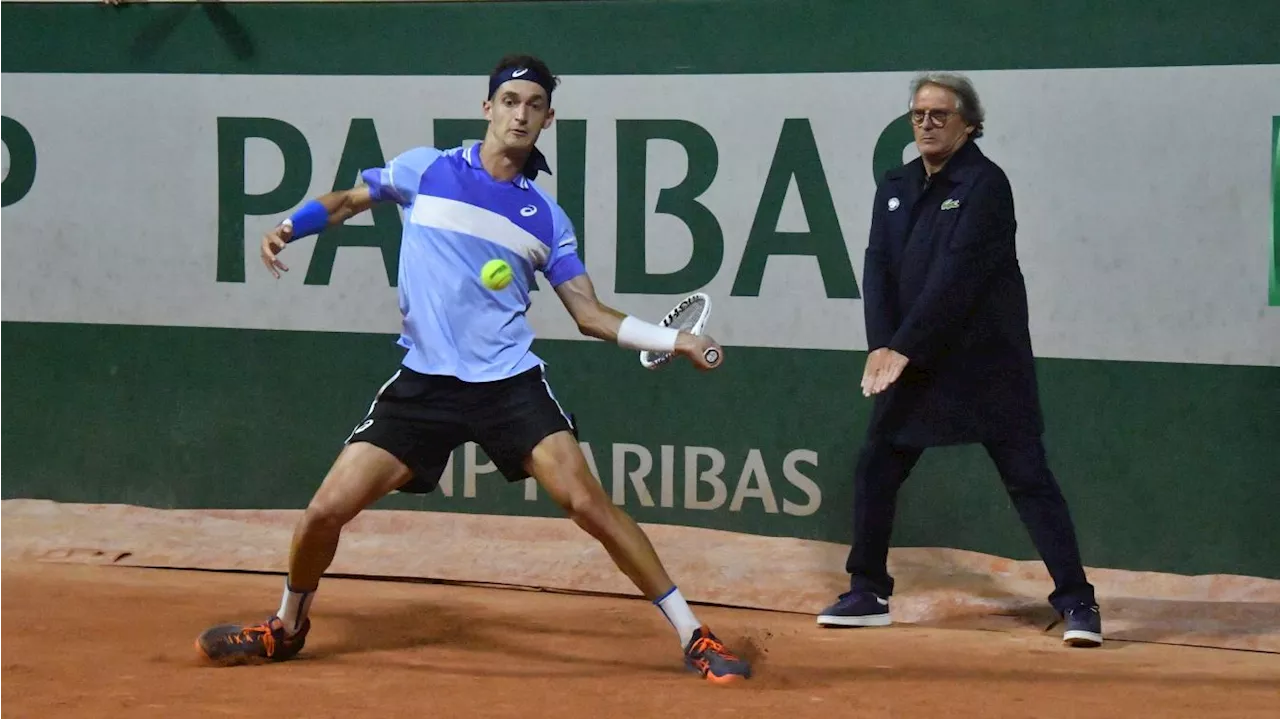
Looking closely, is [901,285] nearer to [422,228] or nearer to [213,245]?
[422,228]

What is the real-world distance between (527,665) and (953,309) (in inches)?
65.8

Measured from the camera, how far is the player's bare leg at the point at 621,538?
A: 444cm

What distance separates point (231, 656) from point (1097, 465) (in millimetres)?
3079

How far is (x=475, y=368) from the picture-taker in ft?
14.8

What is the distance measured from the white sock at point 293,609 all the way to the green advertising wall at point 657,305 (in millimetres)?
1830

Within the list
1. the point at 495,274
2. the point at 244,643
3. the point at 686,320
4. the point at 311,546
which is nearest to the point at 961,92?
the point at 686,320

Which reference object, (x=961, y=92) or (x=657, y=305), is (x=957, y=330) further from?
(x=657, y=305)

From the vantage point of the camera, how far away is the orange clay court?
4289mm

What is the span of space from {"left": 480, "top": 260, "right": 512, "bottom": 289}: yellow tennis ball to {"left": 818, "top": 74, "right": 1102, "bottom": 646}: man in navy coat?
4.01 ft

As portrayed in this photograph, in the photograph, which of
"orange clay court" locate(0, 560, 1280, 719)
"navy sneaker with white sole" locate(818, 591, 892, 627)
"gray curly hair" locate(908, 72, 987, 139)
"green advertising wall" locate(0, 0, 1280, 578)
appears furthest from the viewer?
"green advertising wall" locate(0, 0, 1280, 578)

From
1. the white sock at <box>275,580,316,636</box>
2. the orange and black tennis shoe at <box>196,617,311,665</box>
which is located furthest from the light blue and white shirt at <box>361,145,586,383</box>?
the orange and black tennis shoe at <box>196,617,311,665</box>

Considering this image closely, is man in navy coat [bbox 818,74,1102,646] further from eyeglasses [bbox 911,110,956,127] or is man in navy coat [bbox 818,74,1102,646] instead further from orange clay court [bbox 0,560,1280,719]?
orange clay court [bbox 0,560,1280,719]

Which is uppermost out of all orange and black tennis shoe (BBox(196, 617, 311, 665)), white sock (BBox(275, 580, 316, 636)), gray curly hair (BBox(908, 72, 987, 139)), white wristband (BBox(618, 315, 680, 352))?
gray curly hair (BBox(908, 72, 987, 139))

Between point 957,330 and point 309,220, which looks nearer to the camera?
point 309,220
